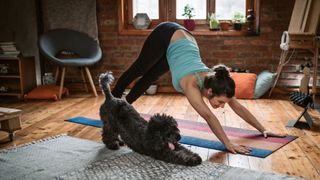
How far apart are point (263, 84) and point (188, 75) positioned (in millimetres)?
2150

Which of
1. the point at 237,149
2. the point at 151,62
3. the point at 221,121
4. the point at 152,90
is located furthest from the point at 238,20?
the point at 237,149

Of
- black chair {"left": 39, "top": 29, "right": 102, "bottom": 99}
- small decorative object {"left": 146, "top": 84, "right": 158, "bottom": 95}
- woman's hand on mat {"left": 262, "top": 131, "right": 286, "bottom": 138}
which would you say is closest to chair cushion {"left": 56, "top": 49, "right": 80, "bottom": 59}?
black chair {"left": 39, "top": 29, "right": 102, "bottom": 99}

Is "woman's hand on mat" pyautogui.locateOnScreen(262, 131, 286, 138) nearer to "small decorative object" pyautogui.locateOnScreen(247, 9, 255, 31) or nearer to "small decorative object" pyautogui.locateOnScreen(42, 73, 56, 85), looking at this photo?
"small decorative object" pyautogui.locateOnScreen(247, 9, 255, 31)

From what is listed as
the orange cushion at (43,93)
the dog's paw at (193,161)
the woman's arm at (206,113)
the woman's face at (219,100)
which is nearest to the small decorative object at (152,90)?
the orange cushion at (43,93)

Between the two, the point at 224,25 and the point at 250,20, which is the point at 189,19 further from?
the point at 250,20

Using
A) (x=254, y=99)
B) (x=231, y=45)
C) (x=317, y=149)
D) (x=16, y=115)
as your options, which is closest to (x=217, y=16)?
(x=231, y=45)

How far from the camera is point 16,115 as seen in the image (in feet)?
8.00

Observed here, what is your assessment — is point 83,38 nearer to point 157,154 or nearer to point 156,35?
point 156,35

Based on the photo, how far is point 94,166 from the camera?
1874 millimetres

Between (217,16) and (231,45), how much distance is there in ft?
1.54

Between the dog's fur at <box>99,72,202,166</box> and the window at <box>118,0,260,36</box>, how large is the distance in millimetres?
2656

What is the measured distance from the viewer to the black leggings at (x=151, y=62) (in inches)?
97.2

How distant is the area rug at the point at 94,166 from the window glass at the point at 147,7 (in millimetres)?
2882

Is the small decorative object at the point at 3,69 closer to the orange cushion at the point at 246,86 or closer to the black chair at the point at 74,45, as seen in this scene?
the black chair at the point at 74,45
